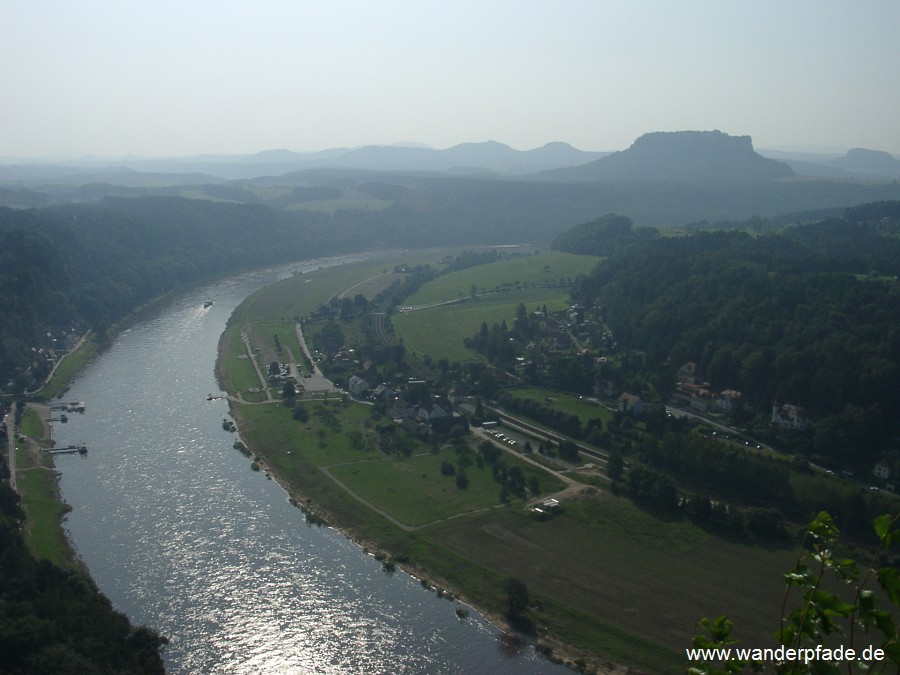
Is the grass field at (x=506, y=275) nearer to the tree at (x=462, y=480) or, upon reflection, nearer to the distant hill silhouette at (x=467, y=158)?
the tree at (x=462, y=480)

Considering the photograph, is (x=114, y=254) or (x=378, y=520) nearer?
(x=378, y=520)

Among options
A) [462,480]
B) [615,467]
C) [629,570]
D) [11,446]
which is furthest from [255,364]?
[629,570]

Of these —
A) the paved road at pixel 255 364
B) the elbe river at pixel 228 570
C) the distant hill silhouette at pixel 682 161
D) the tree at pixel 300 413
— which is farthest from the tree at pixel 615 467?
the distant hill silhouette at pixel 682 161

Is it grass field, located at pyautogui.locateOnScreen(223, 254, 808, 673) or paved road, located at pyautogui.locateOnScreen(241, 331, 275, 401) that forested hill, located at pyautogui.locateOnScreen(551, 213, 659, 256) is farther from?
grass field, located at pyautogui.locateOnScreen(223, 254, 808, 673)

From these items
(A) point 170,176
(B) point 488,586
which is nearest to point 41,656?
(B) point 488,586

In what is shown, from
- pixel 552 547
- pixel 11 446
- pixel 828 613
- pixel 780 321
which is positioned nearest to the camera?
pixel 828 613

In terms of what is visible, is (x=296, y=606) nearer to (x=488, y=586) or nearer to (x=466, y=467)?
(x=488, y=586)

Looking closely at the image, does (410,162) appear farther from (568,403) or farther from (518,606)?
(518,606)

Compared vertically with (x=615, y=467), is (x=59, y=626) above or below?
above
